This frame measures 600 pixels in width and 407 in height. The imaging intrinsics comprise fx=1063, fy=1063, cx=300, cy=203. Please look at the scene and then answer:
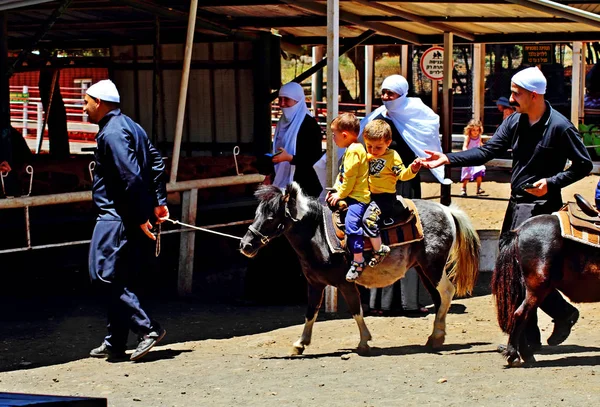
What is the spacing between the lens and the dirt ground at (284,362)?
613 cm

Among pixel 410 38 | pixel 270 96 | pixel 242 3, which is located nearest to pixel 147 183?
pixel 242 3

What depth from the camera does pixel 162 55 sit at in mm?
12273

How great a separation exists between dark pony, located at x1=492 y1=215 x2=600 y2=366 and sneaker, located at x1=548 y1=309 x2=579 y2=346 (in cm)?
28

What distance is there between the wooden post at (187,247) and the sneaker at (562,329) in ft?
12.5

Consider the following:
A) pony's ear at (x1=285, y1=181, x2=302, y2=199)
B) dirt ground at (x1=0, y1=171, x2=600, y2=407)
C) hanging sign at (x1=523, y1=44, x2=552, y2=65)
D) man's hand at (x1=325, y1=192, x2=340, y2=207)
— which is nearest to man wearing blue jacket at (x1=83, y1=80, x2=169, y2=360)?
dirt ground at (x1=0, y1=171, x2=600, y2=407)

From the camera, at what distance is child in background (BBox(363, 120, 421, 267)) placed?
732 centimetres

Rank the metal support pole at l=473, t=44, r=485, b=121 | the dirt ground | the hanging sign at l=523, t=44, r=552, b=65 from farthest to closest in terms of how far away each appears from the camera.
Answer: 1. the hanging sign at l=523, t=44, r=552, b=65
2. the metal support pole at l=473, t=44, r=485, b=121
3. the dirt ground

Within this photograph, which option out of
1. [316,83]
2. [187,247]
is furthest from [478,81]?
[187,247]

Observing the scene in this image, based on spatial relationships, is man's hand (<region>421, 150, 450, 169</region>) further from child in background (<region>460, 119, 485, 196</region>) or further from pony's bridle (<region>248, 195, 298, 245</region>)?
child in background (<region>460, 119, 485, 196</region>)

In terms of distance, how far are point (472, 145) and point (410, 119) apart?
27.2 ft

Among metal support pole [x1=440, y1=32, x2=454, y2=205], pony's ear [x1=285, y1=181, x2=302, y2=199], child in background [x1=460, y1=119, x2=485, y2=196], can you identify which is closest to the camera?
pony's ear [x1=285, y1=181, x2=302, y2=199]

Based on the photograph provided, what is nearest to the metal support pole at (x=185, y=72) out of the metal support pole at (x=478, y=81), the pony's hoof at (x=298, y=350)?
the pony's hoof at (x=298, y=350)

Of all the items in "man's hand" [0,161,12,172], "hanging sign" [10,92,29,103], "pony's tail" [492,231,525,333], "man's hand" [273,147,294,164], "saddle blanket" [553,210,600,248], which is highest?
"hanging sign" [10,92,29,103]

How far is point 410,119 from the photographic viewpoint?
8398 millimetres
